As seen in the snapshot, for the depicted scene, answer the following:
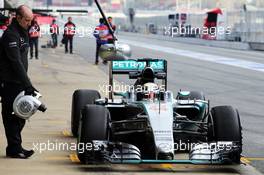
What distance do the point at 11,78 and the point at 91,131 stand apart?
4.12 ft

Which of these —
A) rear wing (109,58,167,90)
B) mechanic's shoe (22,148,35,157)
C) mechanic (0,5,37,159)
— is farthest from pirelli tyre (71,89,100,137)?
mechanic (0,5,37,159)

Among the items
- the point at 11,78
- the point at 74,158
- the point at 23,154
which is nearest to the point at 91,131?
the point at 74,158

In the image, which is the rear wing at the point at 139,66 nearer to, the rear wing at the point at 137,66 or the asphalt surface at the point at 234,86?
the rear wing at the point at 137,66

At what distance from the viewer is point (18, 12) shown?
371 inches

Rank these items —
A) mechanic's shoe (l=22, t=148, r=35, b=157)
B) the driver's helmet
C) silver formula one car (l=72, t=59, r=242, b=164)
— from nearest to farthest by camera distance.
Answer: silver formula one car (l=72, t=59, r=242, b=164) < mechanic's shoe (l=22, t=148, r=35, b=157) < the driver's helmet

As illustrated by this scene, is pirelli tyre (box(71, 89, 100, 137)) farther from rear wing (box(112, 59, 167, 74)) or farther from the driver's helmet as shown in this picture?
the driver's helmet

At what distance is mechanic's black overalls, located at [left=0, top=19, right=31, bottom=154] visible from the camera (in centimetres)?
929

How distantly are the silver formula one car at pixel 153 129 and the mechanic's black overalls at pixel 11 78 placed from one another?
0.80m

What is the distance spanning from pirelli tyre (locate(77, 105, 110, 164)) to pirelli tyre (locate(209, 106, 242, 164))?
1274mm

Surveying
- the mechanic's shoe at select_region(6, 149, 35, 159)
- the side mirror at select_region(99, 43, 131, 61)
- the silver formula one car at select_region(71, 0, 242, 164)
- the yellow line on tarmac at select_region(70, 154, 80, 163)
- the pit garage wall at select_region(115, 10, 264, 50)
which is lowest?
the pit garage wall at select_region(115, 10, 264, 50)

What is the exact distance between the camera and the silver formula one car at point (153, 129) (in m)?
8.78

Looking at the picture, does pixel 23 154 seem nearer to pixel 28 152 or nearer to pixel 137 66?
pixel 28 152

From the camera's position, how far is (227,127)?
905cm

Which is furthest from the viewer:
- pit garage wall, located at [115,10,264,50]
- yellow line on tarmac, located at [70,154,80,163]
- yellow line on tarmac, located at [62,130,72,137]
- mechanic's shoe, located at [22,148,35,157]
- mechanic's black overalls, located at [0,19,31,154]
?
pit garage wall, located at [115,10,264,50]
